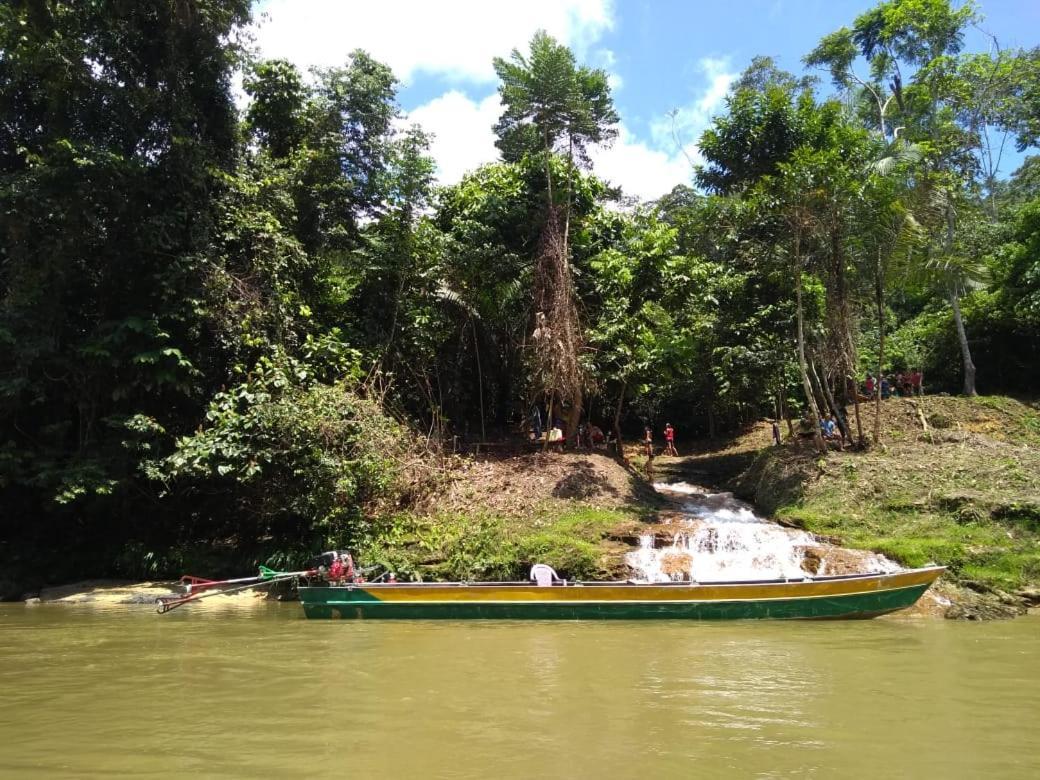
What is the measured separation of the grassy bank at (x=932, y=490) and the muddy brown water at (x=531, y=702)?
2.34 meters

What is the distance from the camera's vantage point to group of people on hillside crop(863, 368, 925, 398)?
25.8 meters

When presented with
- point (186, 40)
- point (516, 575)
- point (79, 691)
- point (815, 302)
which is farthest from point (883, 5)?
point (79, 691)

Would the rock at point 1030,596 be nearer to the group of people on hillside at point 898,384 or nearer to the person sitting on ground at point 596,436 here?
the person sitting on ground at point 596,436

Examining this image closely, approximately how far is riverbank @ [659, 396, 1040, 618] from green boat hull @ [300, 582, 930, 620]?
1923 mm

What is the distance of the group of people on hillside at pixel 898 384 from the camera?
25766 mm

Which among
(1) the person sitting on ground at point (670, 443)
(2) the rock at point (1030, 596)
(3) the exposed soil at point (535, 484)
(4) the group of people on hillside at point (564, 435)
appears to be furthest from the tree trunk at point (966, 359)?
(2) the rock at point (1030, 596)

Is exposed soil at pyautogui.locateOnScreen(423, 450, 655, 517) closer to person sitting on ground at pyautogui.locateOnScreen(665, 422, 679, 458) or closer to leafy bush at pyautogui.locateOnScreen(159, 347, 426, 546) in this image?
leafy bush at pyautogui.locateOnScreen(159, 347, 426, 546)

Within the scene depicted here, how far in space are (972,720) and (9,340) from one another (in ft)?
56.8

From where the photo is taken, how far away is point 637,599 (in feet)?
36.2

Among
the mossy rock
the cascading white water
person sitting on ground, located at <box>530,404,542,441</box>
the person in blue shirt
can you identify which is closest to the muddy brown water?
the cascading white water

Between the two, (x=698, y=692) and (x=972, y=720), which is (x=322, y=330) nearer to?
(x=698, y=692)

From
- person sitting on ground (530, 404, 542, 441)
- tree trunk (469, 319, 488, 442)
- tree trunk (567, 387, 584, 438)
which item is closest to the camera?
tree trunk (567, 387, 584, 438)

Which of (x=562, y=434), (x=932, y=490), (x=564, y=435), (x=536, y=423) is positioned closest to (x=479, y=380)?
(x=536, y=423)

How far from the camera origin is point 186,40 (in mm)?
16859
